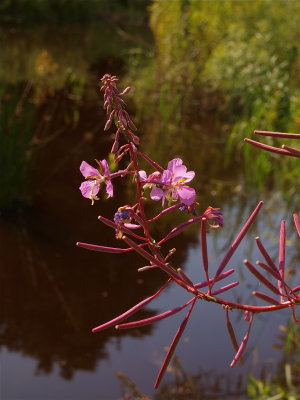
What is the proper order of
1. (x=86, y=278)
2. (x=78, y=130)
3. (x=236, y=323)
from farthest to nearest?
(x=78, y=130)
(x=86, y=278)
(x=236, y=323)

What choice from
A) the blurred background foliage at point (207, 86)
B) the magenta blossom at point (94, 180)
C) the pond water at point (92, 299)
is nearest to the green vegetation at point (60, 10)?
the blurred background foliage at point (207, 86)

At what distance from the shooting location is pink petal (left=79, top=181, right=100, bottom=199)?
534 millimetres

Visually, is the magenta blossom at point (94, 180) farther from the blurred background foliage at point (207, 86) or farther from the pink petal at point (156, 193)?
the blurred background foliage at point (207, 86)

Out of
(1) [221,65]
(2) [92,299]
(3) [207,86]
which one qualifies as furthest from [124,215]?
(3) [207,86]

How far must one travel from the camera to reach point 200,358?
3068mm

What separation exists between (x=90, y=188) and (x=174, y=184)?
0.09 m

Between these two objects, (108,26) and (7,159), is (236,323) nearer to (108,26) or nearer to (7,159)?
(7,159)

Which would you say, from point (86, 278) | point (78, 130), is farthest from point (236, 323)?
point (78, 130)

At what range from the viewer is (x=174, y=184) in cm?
50

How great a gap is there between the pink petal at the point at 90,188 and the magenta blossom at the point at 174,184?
1.9 inches

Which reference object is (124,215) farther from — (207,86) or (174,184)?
(207,86)

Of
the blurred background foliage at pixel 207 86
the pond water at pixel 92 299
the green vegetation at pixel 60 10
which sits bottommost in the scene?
the pond water at pixel 92 299

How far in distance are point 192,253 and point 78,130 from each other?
2773 millimetres

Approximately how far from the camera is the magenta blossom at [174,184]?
0.48m
